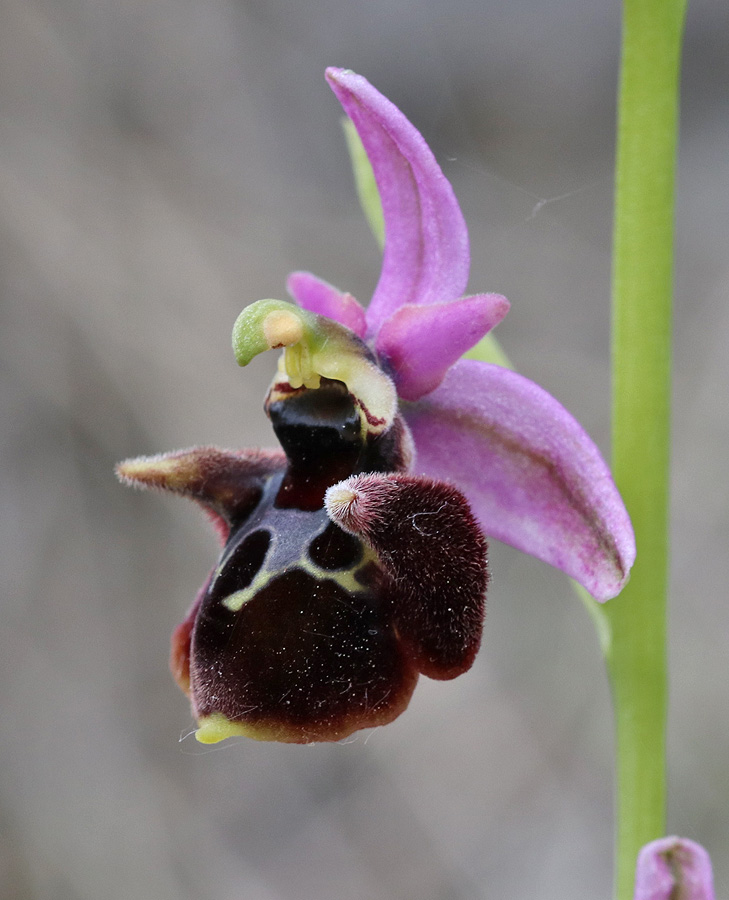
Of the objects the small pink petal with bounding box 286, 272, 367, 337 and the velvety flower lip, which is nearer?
the velvety flower lip

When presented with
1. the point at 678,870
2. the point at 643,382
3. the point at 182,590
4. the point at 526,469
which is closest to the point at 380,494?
the point at 526,469

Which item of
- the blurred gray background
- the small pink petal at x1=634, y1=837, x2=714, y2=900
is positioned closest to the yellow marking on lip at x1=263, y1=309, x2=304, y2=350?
the small pink petal at x1=634, y1=837, x2=714, y2=900

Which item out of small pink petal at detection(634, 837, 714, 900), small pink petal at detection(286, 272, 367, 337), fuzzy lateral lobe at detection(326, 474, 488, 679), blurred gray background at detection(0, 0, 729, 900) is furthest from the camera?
blurred gray background at detection(0, 0, 729, 900)

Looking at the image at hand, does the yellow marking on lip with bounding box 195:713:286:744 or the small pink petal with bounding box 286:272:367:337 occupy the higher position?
the small pink petal with bounding box 286:272:367:337

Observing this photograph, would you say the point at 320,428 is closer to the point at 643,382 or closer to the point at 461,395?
the point at 461,395

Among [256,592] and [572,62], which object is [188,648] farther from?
[572,62]

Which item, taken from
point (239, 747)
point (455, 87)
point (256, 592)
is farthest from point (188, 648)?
point (455, 87)

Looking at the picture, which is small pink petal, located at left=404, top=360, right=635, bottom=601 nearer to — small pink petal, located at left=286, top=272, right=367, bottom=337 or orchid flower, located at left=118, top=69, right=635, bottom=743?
orchid flower, located at left=118, top=69, right=635, bottom=743

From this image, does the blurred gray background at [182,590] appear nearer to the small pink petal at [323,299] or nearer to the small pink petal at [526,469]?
the small pink petal at [323,299]
